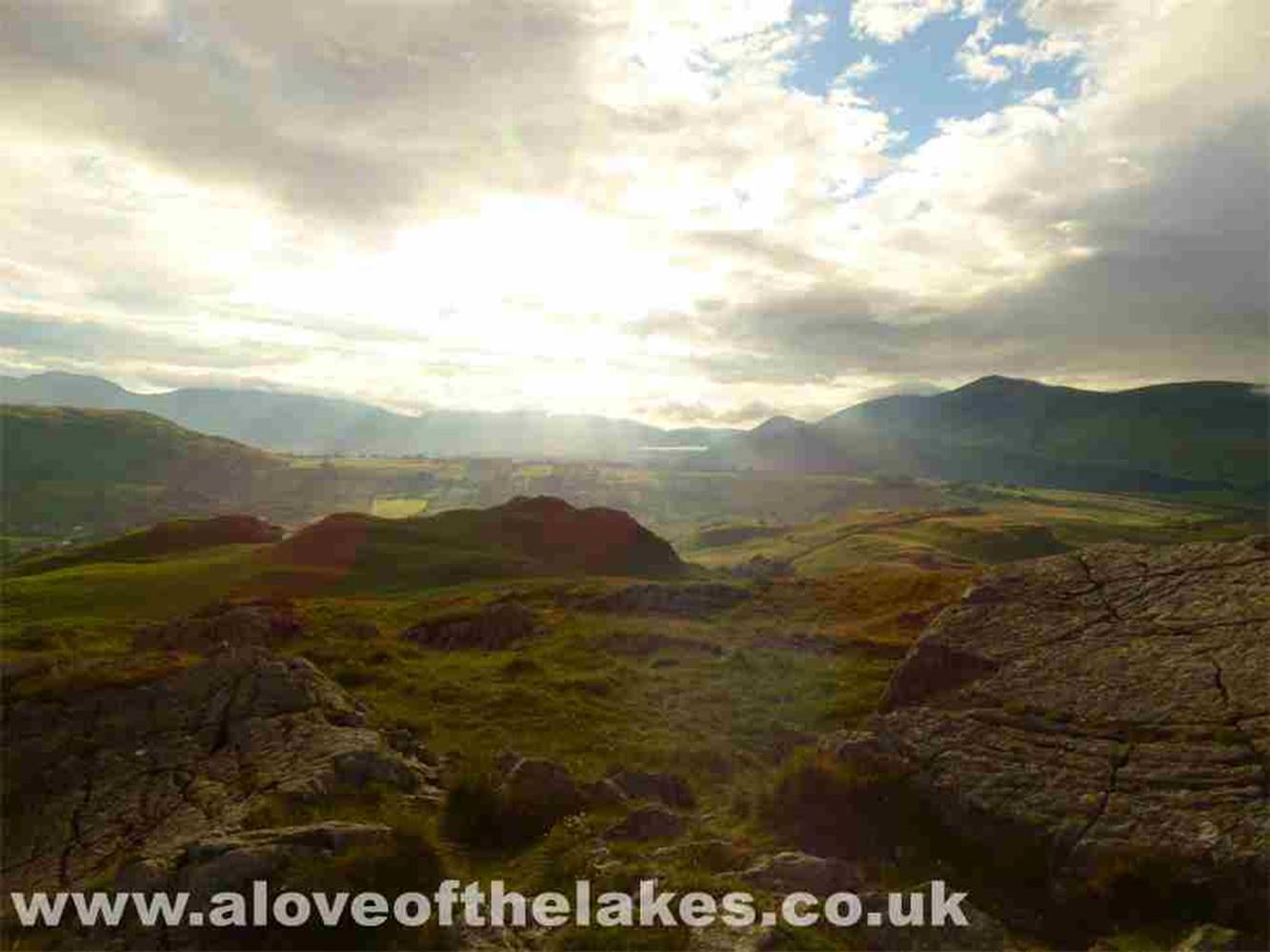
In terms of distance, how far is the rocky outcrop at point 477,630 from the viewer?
4675 cm

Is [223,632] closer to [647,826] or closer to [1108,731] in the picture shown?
[647,826]

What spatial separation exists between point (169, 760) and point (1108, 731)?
22.3m

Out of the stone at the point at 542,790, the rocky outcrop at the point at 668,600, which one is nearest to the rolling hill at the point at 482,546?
the rocky outcrop at the point at 668,600

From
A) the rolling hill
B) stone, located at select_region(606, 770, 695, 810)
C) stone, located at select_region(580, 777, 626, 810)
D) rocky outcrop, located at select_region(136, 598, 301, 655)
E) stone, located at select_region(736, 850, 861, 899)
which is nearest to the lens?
stone, located at select_region(736, 850, 861, 899)

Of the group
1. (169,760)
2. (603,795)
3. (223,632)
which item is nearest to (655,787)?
(603,795)

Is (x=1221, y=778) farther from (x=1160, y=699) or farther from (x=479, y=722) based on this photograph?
(x=479, y=722)

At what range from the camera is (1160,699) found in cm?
1609

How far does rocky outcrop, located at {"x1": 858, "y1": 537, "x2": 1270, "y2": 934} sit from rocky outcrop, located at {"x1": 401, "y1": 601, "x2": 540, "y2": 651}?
2976cm

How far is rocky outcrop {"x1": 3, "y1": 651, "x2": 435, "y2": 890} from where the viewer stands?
1625 cm

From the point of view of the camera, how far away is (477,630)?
1932 inches

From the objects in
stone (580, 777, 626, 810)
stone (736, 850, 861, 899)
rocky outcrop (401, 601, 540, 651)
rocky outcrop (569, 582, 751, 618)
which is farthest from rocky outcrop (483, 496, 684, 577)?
stone (736, 850, 861, 899)

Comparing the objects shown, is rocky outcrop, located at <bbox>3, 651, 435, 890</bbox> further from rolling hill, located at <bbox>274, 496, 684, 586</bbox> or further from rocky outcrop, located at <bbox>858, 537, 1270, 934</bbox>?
rolling hill, located at <bbox>274, 496, 684, 586</bbox>

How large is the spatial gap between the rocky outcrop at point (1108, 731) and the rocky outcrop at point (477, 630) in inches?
1172

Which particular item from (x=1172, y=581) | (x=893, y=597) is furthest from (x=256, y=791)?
(x=893, y=597)
